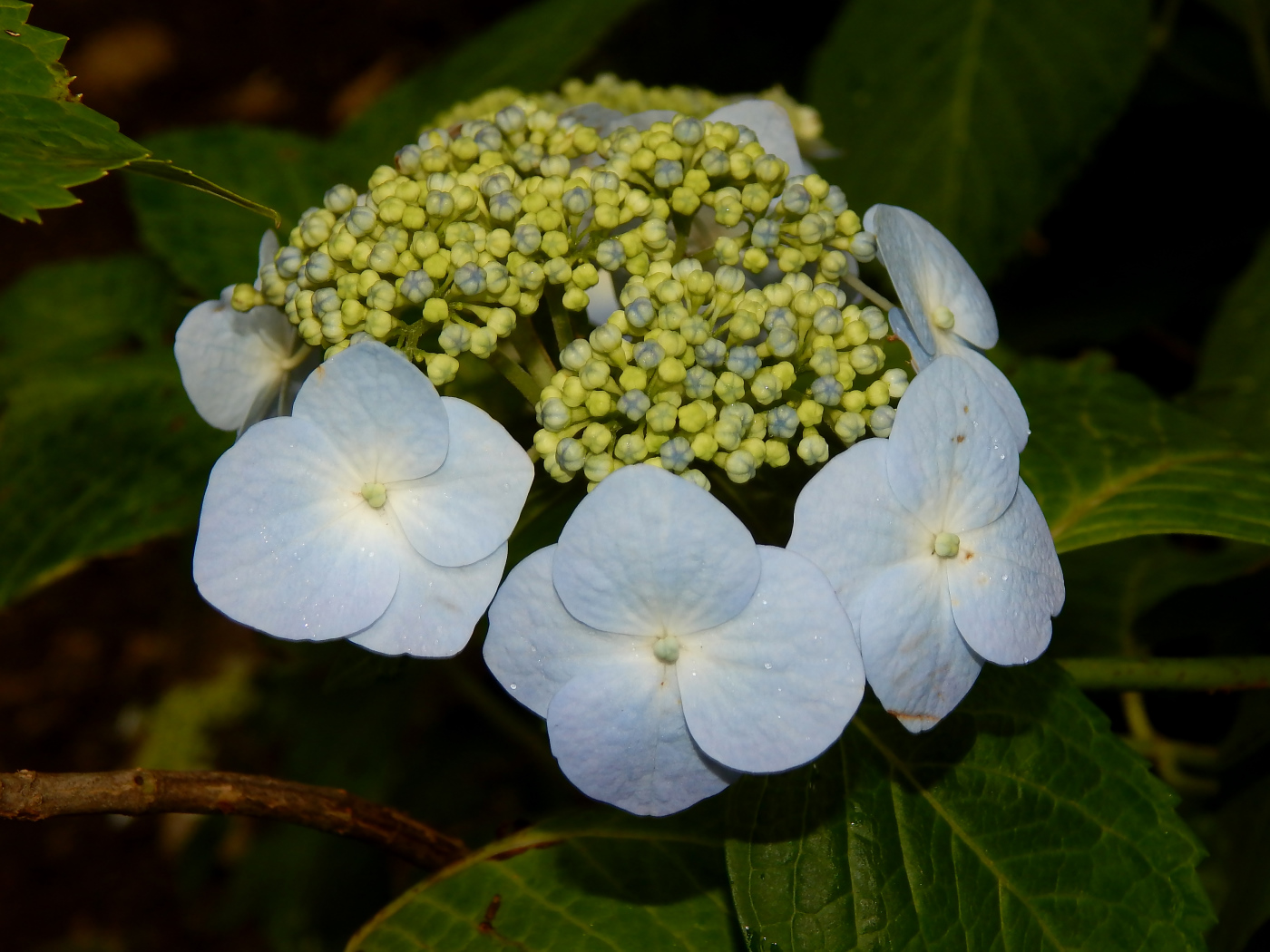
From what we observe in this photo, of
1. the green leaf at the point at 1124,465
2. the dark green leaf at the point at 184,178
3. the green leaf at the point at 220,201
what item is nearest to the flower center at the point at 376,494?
the dark green leaf at the point at 184,178

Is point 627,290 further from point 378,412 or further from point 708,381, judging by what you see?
point 378,412

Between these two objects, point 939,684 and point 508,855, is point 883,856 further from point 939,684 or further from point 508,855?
point 508,855

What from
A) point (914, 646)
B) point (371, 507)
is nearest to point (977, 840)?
point (914, 646)

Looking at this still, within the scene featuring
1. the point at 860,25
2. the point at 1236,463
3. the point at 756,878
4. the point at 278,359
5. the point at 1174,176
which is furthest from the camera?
the point at 1174,176

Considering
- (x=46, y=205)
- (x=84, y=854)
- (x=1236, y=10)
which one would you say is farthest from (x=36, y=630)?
(x=1236, y=10)

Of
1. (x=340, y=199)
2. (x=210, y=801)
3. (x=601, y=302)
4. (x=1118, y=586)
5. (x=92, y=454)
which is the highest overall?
(x=340, y=199)

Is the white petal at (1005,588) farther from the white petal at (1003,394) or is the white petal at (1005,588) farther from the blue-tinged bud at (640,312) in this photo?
the blue-tinged bud at (640,312)
